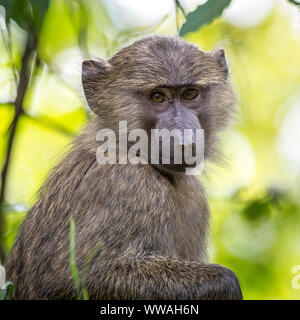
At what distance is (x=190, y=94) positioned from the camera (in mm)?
5539

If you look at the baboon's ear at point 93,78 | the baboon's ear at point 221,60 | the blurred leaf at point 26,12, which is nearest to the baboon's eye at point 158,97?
the baboon's ear at point 93,78

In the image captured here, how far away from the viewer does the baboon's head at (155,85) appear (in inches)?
213

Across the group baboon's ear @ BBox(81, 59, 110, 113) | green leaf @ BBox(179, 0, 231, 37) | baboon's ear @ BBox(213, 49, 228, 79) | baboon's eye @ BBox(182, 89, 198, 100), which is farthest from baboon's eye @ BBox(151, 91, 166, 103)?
green leaf @ BBox(179, 0, 231, 37)

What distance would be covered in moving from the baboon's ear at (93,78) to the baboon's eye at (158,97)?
53cm

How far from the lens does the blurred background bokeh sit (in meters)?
6.30

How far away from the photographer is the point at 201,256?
6.08 metres

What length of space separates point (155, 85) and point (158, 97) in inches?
4.8

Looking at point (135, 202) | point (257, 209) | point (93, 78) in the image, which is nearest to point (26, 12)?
point (93, 78)

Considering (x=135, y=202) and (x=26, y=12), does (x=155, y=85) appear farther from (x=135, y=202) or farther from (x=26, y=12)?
(x=26, y=12)

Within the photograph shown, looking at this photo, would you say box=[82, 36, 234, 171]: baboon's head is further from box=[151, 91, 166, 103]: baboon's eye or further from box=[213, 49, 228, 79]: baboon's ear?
box=[213, 49, 228, 79]: baboon's ear
